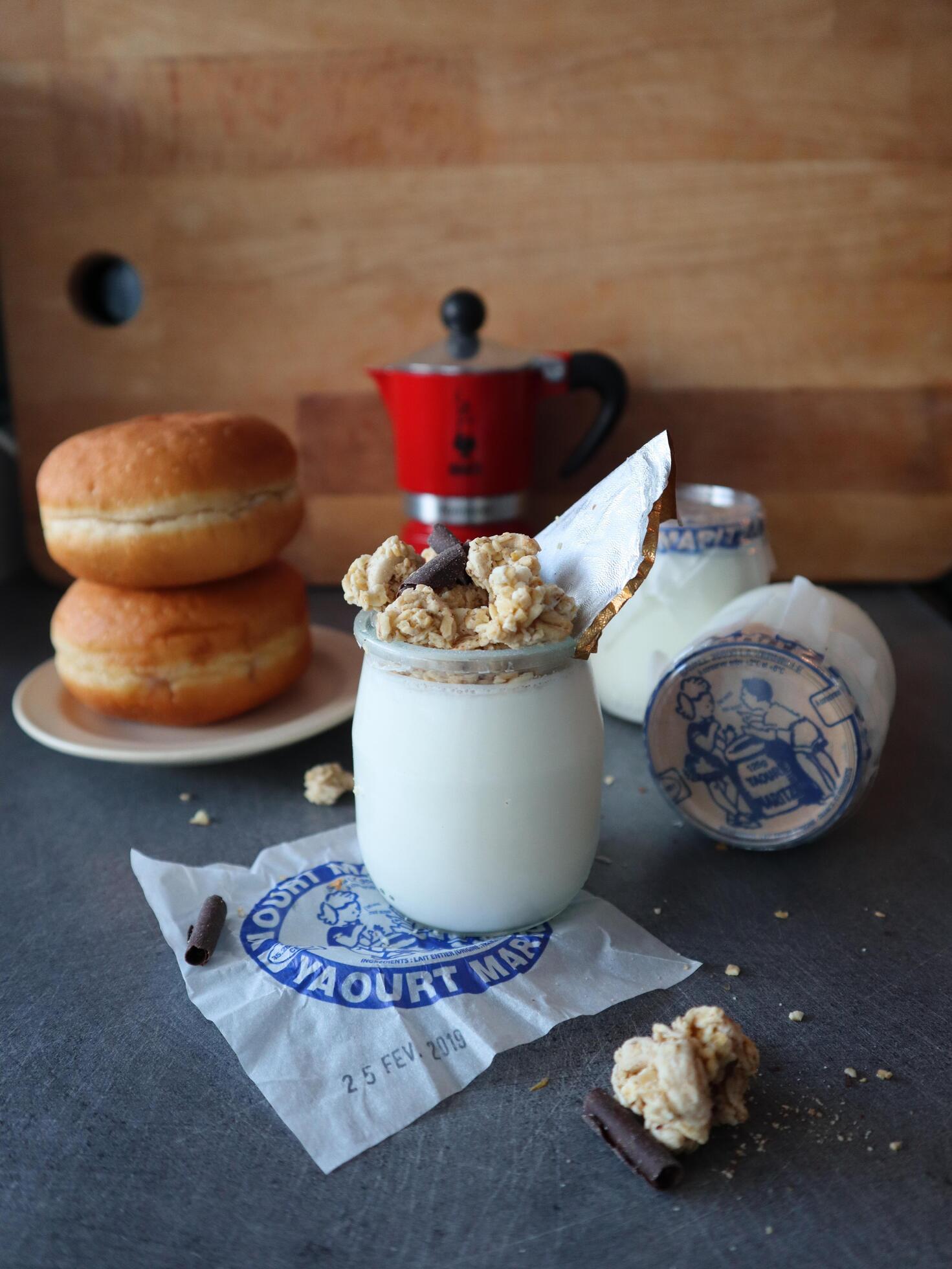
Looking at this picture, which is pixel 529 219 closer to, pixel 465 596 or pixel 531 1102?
pixel 465 596

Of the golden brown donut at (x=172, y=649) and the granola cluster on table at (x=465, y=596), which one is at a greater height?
the granola cluster on table at (x=465, y=596)

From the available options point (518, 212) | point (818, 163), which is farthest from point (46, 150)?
point (818, 163)

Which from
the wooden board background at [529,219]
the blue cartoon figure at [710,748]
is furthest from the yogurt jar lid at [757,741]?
the wooden board background at [529,219]

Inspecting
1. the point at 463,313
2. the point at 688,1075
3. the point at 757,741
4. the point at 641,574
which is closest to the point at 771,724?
the point at 757,741

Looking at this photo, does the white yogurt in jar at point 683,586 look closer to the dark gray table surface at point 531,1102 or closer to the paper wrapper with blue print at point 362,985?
the dark gray table surface at point 531,1102

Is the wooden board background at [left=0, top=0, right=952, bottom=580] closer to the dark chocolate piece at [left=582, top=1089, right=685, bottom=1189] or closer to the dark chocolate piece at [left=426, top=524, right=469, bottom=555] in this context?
the dark chocolate piece at [left=426, top=524, right=469, bottom=555]
